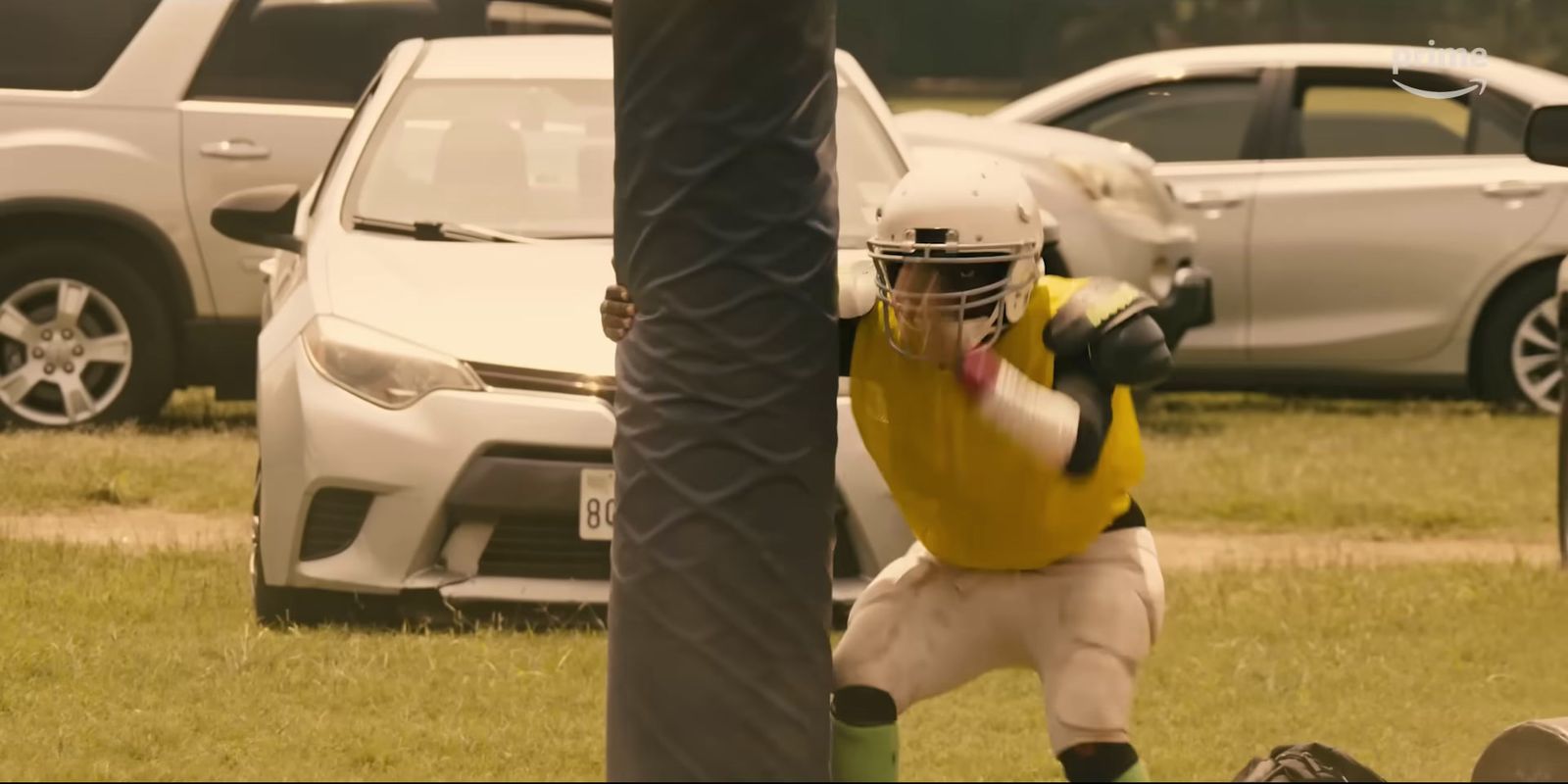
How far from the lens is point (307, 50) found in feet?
31.6

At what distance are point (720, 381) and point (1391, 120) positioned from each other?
9301 mm

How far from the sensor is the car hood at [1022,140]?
1134 cm

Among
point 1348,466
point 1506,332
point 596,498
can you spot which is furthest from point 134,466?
point 1506,332

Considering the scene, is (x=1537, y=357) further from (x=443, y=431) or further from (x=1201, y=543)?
(x=443, y=431)

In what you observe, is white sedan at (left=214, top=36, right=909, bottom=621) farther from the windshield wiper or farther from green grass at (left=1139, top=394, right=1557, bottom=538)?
green grass at (left=1139, top=394, right=1557, bottom=538)

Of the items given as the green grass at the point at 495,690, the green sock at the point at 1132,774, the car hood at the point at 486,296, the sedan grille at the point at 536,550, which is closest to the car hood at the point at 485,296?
the car hood at the point at 486,296

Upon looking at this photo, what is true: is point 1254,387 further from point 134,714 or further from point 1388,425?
point 134,714

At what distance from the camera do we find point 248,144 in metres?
9.42

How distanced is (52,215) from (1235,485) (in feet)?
13.9

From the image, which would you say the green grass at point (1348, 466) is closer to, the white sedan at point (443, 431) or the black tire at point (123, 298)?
the white sedan at point (443, 431)

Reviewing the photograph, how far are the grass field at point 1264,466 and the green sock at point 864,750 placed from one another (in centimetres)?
413

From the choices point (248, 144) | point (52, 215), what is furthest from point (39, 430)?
point (248, 144)

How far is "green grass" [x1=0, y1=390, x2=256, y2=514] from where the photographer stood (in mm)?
7891

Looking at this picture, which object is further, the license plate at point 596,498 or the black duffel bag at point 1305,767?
the license plate at point 596,498
